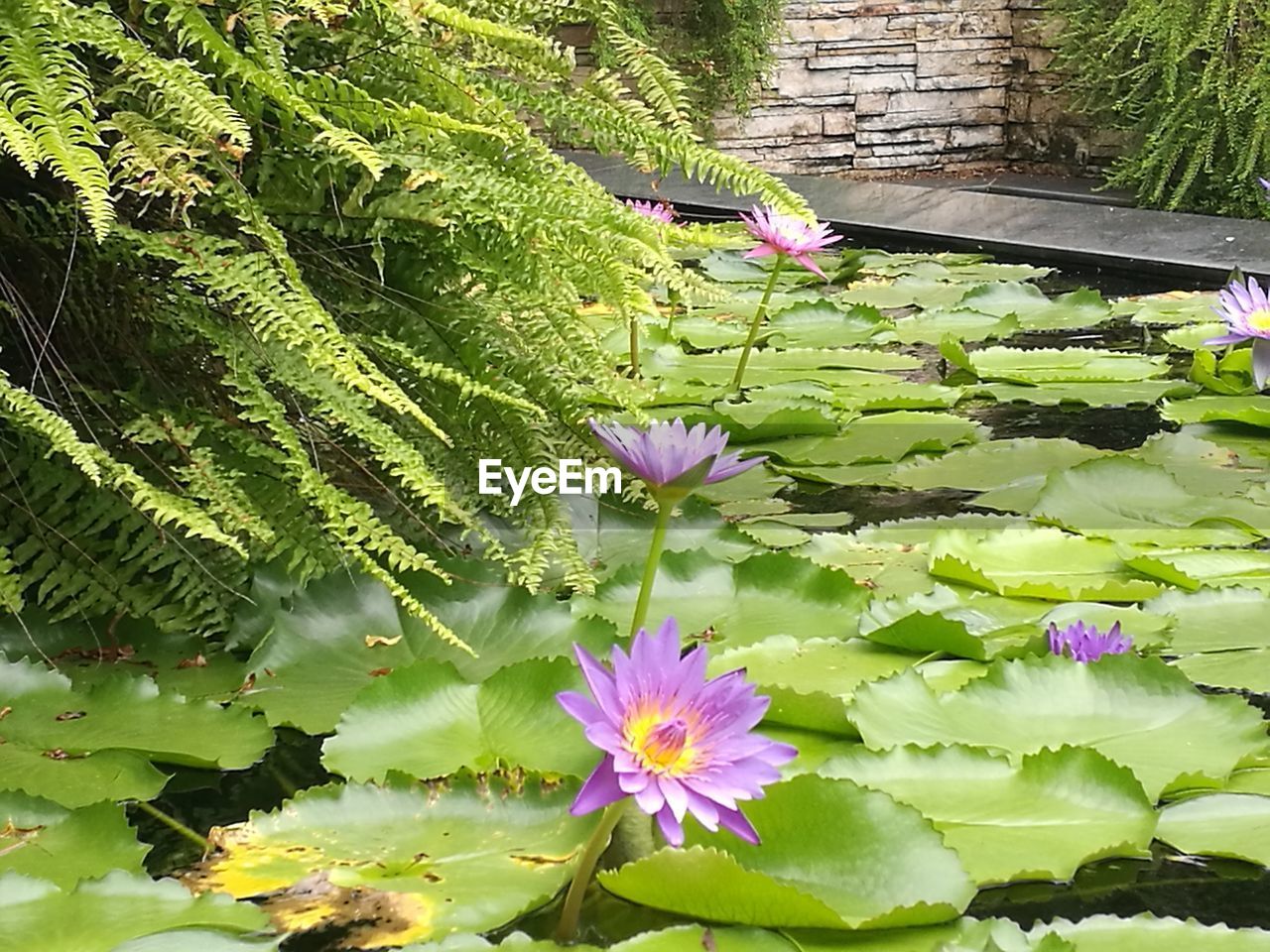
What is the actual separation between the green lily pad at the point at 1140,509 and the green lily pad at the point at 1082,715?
0.32m

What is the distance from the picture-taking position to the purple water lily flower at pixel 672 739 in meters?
0.45

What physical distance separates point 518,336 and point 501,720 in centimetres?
33

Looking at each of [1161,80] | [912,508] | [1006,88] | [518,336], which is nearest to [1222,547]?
[912,508]

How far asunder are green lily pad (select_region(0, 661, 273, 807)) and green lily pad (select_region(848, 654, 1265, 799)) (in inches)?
14.1

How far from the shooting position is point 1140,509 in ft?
3.58

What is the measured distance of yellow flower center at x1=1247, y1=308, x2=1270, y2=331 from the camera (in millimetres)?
1245

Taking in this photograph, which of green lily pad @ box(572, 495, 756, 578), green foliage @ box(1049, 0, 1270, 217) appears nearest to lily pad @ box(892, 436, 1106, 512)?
green lily pad @ box(572, 495, 756, 578)

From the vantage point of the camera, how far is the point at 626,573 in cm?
90

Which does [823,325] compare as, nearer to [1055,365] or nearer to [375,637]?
[1055,365]

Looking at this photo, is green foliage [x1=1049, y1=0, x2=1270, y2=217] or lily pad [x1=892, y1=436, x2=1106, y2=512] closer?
lily pad [x1=892, y1=436, x2=1106, y2=512]

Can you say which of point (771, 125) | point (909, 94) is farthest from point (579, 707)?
point (909, 94)

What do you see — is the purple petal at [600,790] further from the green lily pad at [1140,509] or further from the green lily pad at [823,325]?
the green lily pad at [823,325]

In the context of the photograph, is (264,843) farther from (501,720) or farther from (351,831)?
(501,720)

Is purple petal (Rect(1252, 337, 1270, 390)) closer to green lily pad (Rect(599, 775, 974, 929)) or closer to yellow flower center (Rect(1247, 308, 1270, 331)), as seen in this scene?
yellow flower center (Rect(1247, 308, 1270, 331))
